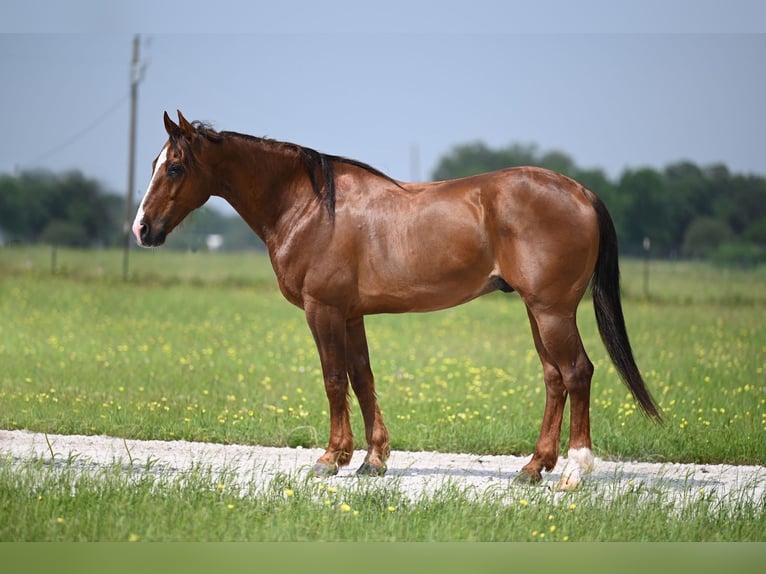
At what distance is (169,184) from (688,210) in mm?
37709

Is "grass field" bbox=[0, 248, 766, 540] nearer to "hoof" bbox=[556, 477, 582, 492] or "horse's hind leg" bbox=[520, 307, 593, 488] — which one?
"hoof" bbox=[556, 477, 582, 492]

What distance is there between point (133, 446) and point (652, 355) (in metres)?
8.72

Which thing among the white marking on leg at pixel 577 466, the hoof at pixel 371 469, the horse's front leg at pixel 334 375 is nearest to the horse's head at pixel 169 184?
the horse's front leg at pixel 334 375

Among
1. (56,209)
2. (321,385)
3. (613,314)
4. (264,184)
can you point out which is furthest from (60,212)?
(613,314)

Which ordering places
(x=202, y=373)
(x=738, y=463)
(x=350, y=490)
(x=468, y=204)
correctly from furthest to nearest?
(x=202, y=373)
(x=738, y=463)
(x=468, y=204)
(x=350, y=490)

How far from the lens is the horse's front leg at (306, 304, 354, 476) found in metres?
Result: 7.27

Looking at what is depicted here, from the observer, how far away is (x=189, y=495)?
616 centimetres

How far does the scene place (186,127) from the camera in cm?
718

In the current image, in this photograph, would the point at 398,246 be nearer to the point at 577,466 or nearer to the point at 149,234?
the point at 149,234

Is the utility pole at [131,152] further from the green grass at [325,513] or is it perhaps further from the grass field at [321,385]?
the green grass at [325,513]

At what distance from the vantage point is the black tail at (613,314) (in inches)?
284

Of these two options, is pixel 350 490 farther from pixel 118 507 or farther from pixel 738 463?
pixel 738 463

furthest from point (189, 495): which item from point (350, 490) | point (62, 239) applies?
point (62, 239)

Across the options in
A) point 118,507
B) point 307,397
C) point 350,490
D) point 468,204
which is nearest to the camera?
point 118,507
